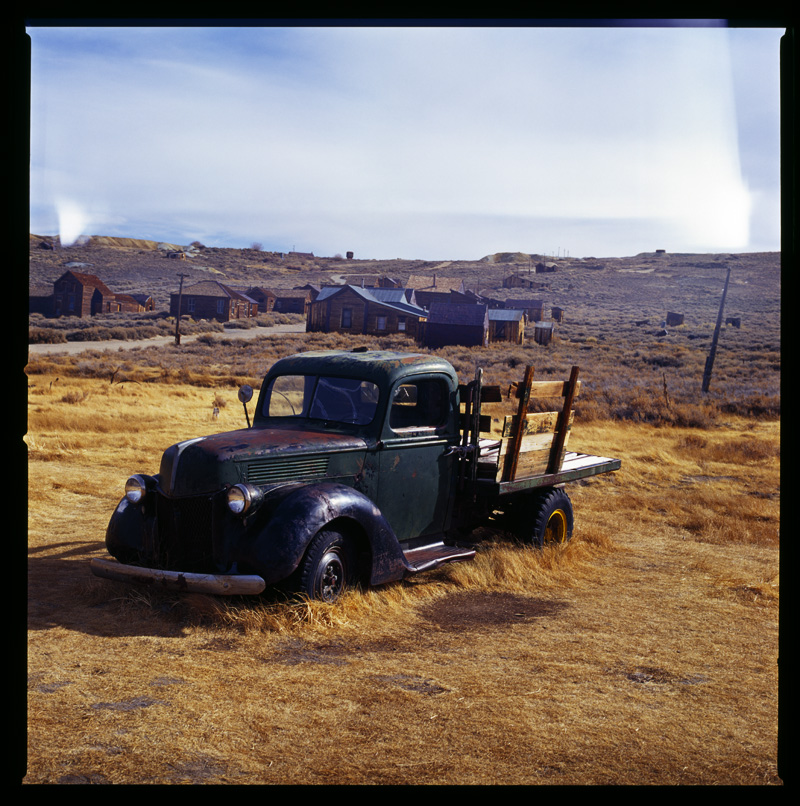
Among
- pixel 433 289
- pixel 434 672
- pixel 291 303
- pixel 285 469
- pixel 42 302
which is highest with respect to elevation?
pixel 433 289

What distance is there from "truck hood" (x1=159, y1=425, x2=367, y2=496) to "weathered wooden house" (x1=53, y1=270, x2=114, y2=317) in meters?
59.6

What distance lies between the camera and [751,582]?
267 inches

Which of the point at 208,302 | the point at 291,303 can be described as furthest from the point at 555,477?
the point at 291,303

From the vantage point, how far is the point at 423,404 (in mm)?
6789

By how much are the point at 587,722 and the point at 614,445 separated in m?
11.8

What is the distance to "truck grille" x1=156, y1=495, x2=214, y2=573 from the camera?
554 centimetres

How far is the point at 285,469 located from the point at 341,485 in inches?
17.1

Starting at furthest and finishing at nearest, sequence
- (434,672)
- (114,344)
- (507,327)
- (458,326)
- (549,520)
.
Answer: (507,327)
(458,326)
(114,344)
(549,520)
(434,672)

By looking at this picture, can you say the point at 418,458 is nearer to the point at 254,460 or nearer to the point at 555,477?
the point at 254,460

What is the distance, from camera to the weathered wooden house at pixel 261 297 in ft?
234

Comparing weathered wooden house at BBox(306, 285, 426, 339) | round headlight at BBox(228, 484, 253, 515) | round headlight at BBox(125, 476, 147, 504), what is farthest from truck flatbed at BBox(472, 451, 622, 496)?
weathered wooden house at BBox(306, 285, 426, 339)

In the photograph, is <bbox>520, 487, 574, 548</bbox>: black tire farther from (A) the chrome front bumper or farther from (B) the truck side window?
(A) the chrome front bumper

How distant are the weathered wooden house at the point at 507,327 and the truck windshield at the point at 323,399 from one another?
148 feet
